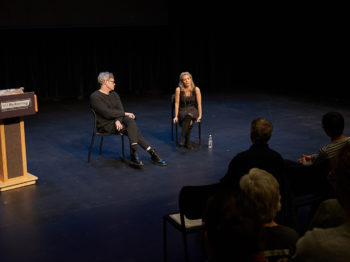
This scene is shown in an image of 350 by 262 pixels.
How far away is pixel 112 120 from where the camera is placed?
605 cm

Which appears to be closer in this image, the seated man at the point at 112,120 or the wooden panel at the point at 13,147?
the wooden panel at the point at 13,147

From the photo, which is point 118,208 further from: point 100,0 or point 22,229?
point 100,0

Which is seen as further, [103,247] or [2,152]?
[2,152]

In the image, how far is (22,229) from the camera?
4.18m

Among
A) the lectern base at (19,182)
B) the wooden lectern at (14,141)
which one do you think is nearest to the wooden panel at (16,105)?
the wooden lectern at (14,141)

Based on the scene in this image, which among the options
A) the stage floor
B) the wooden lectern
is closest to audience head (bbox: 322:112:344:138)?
the stage floor

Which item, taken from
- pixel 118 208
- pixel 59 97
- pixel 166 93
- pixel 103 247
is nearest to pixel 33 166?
pixel 118 208

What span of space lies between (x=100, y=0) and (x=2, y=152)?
5.64 m

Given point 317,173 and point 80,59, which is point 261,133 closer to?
point 317,173

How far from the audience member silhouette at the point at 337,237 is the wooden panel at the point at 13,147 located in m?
4.08

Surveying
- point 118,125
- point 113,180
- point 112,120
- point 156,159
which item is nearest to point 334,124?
point 113,180

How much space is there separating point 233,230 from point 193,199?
1876 mm

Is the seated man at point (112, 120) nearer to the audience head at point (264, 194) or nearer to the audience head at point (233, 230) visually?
the audience head at point (264, 194)

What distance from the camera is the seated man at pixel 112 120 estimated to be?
19.4 feet
